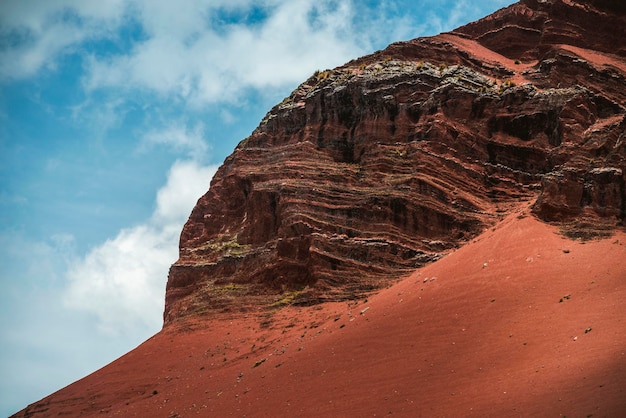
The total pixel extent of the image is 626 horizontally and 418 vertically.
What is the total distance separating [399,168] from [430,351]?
18.0m

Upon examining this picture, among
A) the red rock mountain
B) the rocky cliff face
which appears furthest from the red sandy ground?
the rocky cliff face

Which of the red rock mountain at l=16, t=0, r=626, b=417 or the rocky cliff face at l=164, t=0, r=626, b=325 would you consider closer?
the red rock mountain at l=16, t=0, r=626, b=417

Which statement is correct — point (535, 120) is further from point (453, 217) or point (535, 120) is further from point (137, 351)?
point (137, 351)

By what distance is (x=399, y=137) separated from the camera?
43.0m

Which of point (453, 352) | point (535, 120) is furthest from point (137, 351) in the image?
point (535, 120)

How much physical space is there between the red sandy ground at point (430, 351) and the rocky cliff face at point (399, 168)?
2595mm

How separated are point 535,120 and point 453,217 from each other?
907cm

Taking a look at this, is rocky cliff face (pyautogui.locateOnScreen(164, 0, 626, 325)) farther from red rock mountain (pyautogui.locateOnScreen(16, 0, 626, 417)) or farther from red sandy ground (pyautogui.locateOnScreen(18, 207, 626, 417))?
red sandy ground (pyautogui.locateOnScreen(18, 207, 626, 417))

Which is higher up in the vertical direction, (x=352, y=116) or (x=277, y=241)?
(x=352, y=116)

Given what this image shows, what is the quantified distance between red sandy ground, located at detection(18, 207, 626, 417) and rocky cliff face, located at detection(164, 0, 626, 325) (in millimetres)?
2595

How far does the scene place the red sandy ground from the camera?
19.8 m

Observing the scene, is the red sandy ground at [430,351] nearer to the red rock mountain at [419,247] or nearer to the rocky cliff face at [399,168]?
the red rock mountain at [419,247]

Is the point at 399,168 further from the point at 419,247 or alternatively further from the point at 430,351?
the point at 430,351

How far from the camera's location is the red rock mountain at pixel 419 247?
894 inches
